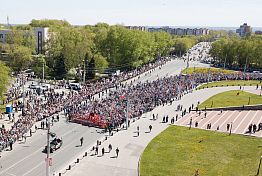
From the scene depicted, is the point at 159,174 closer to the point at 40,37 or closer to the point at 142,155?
the point at 142,155

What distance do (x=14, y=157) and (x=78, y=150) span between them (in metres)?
5.92

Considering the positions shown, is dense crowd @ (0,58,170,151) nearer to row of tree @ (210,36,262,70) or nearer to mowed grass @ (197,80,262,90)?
mowed grass @ (197,80,262,90)

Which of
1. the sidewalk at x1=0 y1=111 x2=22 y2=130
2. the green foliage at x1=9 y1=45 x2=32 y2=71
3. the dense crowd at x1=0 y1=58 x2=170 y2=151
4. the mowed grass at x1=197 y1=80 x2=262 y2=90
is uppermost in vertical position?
the green foliage at x1=9 y1=45 x2=32 y2=71

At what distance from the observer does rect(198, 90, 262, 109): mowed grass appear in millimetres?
51031

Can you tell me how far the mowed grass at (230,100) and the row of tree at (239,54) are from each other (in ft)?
120

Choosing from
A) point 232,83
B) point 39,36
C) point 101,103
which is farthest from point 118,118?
point 39,36

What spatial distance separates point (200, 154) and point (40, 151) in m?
15.3

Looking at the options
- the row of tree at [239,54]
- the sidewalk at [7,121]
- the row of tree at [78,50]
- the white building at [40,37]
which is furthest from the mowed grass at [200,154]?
the row of tree at [239,54]

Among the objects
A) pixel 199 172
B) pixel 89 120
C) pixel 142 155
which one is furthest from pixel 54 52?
pixel 199 172

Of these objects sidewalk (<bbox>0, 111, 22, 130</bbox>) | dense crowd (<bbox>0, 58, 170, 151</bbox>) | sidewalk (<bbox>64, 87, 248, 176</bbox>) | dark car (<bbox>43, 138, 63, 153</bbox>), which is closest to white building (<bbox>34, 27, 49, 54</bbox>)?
dense crowd (<bbox>0, 58, 170, 151</bbox>)

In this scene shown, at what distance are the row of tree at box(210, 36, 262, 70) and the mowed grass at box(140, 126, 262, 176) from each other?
6125 cm

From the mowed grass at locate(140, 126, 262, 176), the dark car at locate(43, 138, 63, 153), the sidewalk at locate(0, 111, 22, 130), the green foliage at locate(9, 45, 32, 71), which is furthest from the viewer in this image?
the green foliage at locate(9, 45, 32, 71)

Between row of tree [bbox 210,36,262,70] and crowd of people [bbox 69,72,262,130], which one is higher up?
row of tree [bbox 210,36,262,70]

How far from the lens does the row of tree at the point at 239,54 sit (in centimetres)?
9356
